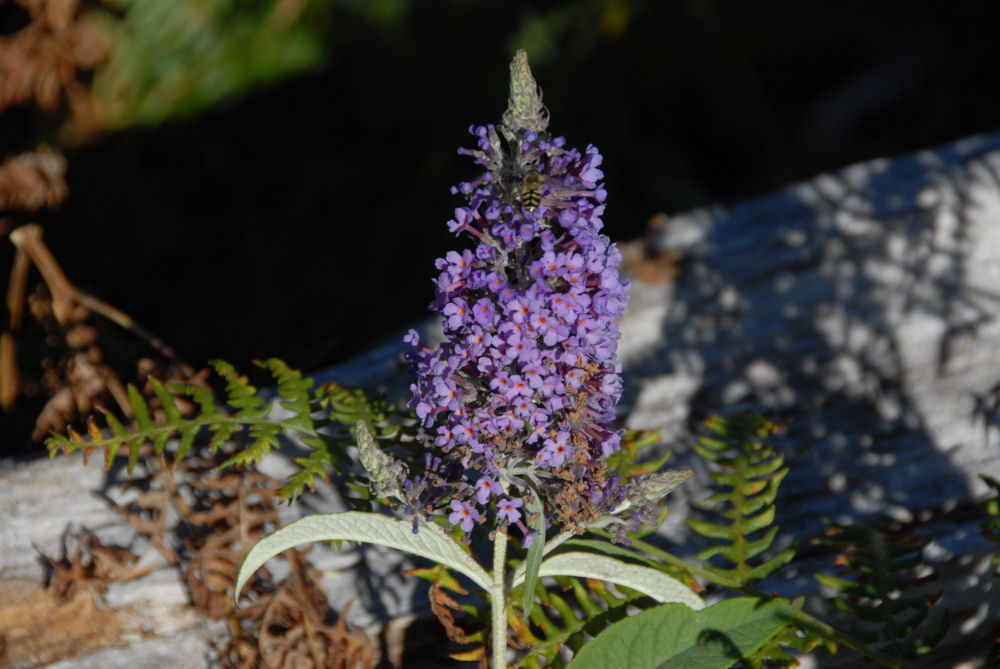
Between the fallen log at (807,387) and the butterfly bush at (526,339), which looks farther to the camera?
the fallen log at (807,387)

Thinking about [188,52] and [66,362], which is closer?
[66,362]

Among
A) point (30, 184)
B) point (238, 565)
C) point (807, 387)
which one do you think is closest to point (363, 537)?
point (238, 565)

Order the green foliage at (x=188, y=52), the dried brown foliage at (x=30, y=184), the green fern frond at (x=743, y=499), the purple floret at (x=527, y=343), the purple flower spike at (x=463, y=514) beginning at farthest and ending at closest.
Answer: the green foliage at (x=188, y=52)
the dried brown foliage at (x=30, y=184)
the green fern frond at (x=743, y=499)
the purple flower spike at (x=463, y=514)
the purple floret at (x=527, y=343)

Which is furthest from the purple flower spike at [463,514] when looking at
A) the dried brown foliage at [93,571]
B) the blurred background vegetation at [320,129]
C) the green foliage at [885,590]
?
the blurred background vegetation at [320,129]

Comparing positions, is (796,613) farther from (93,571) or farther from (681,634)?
(93,571)

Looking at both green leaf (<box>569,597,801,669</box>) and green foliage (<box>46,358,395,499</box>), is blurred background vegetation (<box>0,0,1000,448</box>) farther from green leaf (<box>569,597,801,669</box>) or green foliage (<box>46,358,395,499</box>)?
green leaf (<box>569,597,801,669</box>)

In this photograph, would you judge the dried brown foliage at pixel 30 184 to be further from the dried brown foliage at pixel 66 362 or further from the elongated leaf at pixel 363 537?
the elongated leaf at pixel 363 537

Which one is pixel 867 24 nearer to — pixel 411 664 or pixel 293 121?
pixel 293 121
